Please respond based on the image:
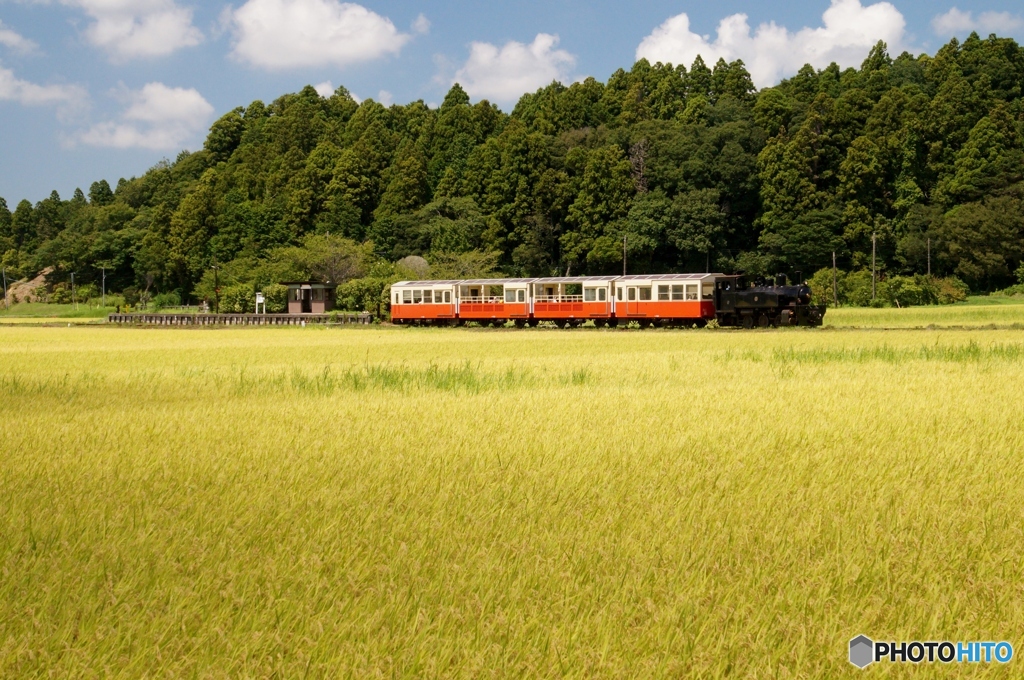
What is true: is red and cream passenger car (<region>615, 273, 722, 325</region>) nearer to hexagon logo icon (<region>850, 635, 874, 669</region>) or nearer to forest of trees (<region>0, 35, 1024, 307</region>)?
forest of trees (<region>0, 35, 1024, 307</region>)

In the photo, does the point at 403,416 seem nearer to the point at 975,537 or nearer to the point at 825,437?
the point at 825,437

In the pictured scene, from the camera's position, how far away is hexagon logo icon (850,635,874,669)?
4322 mm

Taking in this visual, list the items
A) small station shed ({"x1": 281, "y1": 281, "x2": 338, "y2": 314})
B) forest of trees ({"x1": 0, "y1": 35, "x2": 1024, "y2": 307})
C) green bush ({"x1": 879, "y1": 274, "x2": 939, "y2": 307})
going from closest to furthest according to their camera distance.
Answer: green bush ({"x1": 879, "y1": 274, "x2": 939, "y2": 307}), small station shed ({"x1": 281, "y1": 281, "x2": 338, "y2": 314}), forest of trees ({"x1": 0, "y1": 35, "x2": 1024, "y2": 307})

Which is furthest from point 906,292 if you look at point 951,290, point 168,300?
point 168,300

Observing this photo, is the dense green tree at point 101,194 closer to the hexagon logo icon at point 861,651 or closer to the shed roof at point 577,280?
the shed roof at point 577,280

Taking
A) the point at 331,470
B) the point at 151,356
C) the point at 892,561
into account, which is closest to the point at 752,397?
the point at 331,470

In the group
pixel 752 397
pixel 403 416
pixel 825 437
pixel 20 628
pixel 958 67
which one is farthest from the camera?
pixel 958 67

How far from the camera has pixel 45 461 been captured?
9.77 metres

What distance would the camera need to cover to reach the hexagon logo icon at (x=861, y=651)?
432cm

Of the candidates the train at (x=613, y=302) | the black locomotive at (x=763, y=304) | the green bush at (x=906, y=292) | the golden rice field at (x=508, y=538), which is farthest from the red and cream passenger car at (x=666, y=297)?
the golden rice field at (x=508, y=538)

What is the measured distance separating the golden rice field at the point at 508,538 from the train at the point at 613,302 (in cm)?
3540

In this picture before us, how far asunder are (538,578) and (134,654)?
6.79 ft

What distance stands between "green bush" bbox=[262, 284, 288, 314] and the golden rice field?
229 ft

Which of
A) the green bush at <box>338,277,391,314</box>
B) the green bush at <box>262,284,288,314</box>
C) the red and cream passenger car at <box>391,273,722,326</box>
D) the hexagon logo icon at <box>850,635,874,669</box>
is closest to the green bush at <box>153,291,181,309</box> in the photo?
the green bush at <box>262,284,288,314</box>
